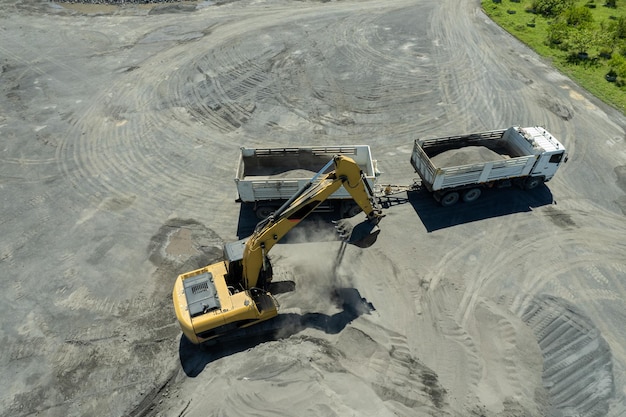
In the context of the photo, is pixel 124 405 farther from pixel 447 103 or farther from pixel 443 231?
pixel 447 103

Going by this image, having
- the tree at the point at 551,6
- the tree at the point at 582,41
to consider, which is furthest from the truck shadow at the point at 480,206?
the tree at the point at 551,6

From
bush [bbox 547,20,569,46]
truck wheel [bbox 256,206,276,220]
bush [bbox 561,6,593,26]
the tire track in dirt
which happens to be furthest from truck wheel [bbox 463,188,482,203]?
bush [bbox 561,6,593,26]

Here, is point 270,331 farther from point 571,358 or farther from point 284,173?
point 571,358

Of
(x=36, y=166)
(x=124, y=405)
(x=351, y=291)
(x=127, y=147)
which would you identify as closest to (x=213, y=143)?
(x=127, y=147)

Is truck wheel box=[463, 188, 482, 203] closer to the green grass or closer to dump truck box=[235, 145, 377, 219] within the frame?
dump truck box=[235, 145, 377, 219]

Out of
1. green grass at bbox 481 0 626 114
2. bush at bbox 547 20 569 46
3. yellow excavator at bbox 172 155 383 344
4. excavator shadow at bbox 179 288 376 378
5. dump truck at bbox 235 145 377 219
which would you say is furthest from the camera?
bush at bbox 547 20 569 46

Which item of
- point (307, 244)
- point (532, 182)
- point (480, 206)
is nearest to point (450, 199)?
point (480, 206)
